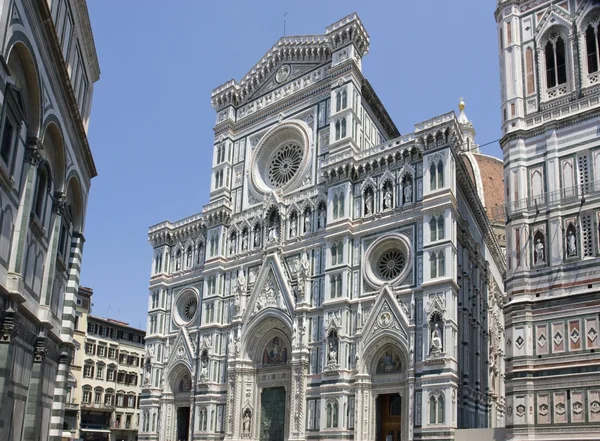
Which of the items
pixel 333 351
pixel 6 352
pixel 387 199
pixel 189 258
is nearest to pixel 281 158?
pixel 189 258

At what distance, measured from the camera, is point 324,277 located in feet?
116

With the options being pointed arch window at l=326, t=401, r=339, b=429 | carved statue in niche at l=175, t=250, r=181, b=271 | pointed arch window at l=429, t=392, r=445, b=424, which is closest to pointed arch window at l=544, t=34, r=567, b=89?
pointed arch window at l=429, t=392, r=445, b=424

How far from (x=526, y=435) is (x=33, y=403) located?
54.1ft

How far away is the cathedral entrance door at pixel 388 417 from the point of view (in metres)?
31.5

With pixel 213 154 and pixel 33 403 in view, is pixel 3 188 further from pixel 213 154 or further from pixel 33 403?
pixel 213 154

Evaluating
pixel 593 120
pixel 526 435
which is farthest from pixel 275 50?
pixel 526 435

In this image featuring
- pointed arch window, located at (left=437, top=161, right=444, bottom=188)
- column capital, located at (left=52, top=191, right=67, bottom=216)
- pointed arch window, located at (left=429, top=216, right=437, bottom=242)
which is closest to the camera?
column capital, located at (left=52, top=191, right=67, bottom=216)

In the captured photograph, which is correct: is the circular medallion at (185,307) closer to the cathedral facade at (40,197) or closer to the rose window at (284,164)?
the rose window at (284,164)

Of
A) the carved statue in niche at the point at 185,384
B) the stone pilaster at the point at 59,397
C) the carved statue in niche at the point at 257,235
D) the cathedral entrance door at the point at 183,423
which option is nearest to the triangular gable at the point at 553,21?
the carved statue in niche at the point at 257,235

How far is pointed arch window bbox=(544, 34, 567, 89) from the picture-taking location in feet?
94.0

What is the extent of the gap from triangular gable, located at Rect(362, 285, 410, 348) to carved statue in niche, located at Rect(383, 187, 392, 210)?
170 inches

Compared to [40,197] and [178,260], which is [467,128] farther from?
[40,197]

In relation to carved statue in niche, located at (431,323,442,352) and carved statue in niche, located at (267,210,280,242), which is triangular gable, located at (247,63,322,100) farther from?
carved statue in niche, located at (431,323,442,352)

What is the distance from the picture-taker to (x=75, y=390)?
59.1 metres
